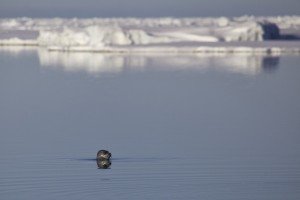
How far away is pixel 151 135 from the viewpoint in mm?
13000

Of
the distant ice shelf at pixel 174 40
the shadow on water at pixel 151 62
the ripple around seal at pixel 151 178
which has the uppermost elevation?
the distant ice shelf at pixel 174 40

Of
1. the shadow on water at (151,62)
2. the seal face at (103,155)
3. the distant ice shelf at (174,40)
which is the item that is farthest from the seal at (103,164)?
the distant ice shelf at (174,40)

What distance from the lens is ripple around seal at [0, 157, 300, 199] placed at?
9469 millimetres

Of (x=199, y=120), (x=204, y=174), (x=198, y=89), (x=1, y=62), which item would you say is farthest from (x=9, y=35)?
(x=204, y=174)

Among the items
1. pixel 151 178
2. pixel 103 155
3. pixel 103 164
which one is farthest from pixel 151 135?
pixel 151 178

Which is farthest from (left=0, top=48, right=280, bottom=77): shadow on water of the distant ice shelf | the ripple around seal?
the ripple around seal

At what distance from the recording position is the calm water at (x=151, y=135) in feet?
32.2

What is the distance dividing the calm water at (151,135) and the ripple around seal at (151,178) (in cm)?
1

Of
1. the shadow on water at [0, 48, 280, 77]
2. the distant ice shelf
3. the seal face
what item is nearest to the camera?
the seal face

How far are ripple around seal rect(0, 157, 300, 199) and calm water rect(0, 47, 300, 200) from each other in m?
0.01

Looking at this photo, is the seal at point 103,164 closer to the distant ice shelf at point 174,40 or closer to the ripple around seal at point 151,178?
the ripple around seal at point 151,178

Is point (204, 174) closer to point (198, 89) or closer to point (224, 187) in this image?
point (224, 187)

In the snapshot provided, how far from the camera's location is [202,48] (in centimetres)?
3041

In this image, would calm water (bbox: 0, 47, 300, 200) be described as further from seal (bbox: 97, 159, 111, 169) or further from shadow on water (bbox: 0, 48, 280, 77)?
shadow on water (bbox: 0, 48, 280, 77)
